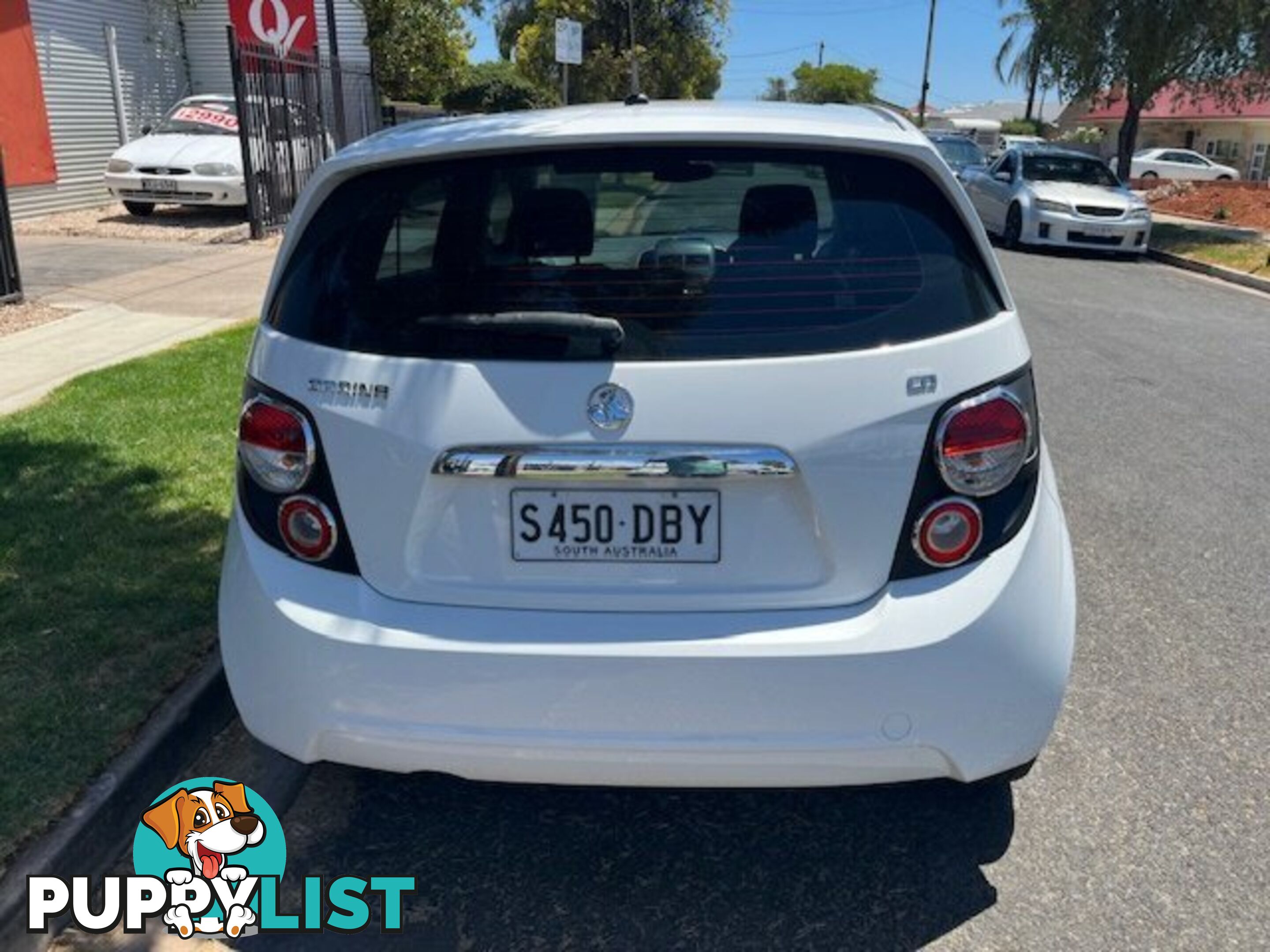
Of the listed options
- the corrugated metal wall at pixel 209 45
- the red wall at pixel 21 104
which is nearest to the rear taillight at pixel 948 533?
the red wall at pixel 21 104

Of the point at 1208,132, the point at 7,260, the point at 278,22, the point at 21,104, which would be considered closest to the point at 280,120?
the point at 278,22

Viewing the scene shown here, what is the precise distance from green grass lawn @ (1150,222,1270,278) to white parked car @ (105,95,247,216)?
13648 millimetres

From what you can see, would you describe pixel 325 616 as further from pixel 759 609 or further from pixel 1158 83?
pixel 1158 83

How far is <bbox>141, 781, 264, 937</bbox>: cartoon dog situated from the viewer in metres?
2.70

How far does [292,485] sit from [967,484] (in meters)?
1.47

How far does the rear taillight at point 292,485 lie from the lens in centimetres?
247

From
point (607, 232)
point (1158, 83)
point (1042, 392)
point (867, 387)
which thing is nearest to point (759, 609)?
point (867, 387)

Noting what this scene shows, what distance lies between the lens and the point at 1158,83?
19.8m

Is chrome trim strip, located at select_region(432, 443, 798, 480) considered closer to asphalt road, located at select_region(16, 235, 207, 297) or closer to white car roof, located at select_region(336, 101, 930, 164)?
white car roof, located at select_region(336, 101, 930, 164)

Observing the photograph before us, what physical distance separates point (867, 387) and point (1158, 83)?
814 inches

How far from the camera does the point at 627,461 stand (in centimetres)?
233

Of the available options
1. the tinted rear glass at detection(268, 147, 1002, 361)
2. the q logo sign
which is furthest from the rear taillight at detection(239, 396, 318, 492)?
the q logo sign

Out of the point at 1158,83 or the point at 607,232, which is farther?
the point at 1158,83

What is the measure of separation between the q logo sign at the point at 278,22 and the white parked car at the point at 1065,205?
10.1 metres
